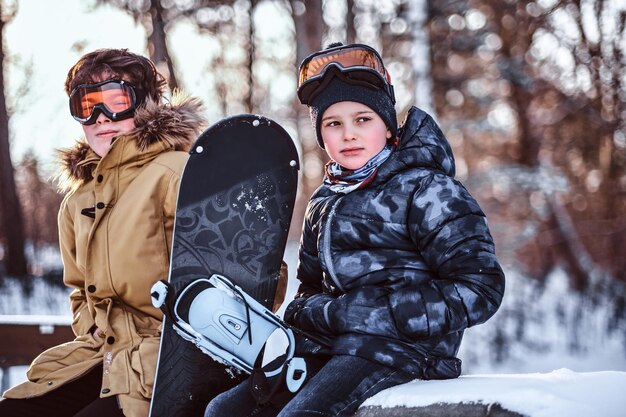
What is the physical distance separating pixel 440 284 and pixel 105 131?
1.59 m

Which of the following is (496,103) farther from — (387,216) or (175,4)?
(387,216)

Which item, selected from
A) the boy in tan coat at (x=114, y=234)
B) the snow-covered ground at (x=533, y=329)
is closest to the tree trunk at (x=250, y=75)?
the snow-covered ground at (x=533, y=329)

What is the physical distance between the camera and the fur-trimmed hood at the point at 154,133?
2715mm

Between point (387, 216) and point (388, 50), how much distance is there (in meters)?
11.6

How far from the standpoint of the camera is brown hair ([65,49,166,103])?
2803 mm

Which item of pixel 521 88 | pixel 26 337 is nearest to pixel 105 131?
pixel 26 337

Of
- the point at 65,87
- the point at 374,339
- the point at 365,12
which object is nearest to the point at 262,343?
the point at 374,339

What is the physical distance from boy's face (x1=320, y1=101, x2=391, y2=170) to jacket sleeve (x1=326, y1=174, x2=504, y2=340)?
10.8 inches

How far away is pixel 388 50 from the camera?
1323 cm

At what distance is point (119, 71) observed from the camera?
2.80 m

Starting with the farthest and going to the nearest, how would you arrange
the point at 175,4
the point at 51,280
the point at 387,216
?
the point at 175,4, the point at 51,280, the point at 387,216

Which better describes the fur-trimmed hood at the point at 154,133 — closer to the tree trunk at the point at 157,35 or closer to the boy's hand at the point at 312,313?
the boy's hand at the point at 312,313

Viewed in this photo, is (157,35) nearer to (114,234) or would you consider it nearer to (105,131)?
(105,131)

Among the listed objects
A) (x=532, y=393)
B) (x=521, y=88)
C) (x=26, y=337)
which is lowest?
(x=26, y=337)
